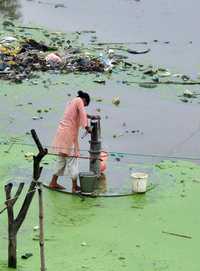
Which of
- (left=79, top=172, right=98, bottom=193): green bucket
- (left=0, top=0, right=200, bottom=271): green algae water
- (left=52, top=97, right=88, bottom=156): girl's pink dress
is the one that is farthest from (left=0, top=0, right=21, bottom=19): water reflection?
(left=79, top=172, right=98, bottom=193): green bucket

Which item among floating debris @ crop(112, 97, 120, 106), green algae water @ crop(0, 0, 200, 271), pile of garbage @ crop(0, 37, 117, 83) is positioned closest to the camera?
green algae water @ crop(0, 0, 200, 271)

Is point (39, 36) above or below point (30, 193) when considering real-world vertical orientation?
above

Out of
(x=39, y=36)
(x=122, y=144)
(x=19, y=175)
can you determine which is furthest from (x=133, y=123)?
(x=39, y=36)

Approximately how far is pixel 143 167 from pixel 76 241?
316 cm

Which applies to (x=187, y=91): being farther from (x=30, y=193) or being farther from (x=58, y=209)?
(x=30, y=193)

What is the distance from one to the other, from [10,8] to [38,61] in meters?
12.3

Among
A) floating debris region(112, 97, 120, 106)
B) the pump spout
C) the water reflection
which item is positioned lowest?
the pump spout

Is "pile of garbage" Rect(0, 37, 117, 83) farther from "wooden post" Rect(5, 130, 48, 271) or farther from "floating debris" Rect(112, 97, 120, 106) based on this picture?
"wooden post" Rect(5, 130, 48, 271)

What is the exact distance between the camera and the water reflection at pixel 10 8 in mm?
27266

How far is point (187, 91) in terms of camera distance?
52.0ft

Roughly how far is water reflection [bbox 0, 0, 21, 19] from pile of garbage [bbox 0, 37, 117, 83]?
844 cm

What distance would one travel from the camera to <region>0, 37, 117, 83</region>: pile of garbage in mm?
16516

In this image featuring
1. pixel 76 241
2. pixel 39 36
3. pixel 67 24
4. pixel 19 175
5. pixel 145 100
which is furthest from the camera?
pixel 67 24

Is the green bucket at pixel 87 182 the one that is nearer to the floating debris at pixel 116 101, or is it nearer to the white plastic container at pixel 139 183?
the white plastic container at pixel 139 183
